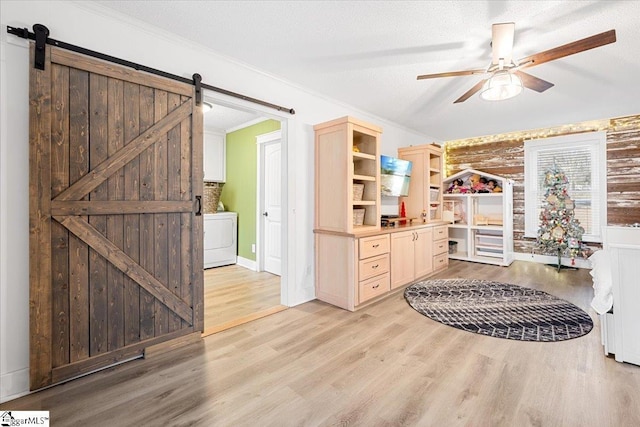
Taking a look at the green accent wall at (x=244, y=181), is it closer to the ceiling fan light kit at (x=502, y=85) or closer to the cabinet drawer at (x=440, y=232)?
the cabinet drawer at (x=440, y=232)

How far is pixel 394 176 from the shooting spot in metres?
4.35

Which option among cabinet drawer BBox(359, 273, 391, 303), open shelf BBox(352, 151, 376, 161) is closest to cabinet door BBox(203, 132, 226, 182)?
open shelf BBox(352, 151, 376, 161)

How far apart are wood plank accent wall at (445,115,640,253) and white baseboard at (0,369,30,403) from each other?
6939 millimetres

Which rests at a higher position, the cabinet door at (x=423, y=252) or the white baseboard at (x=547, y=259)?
the cabinet door at (x=423, y=252)

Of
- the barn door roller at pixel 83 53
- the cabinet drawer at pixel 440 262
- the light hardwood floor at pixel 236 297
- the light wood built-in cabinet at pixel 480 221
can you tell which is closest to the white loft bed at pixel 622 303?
the cabinet drawer at pixel 440 262

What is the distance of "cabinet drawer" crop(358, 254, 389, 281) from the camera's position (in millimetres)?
3186

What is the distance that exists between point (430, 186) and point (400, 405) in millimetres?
3966

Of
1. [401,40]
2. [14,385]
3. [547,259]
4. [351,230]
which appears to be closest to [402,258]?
[351,230]

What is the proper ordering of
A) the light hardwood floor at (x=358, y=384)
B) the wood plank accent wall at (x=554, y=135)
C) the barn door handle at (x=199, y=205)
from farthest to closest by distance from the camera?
the wood plank accent wall at (x=554, y=135)
the barn door handle at (x=199, y=205)
the light hardwood floor at (x=358, y=384)

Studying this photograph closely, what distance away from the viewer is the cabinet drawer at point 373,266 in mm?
3186

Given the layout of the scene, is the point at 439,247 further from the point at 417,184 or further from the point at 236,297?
the point at 236,297

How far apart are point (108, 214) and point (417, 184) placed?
166 inches

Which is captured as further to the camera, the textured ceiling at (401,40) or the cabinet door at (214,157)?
the cabinet door at (214,157)

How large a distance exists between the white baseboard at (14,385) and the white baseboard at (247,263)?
3.27m
